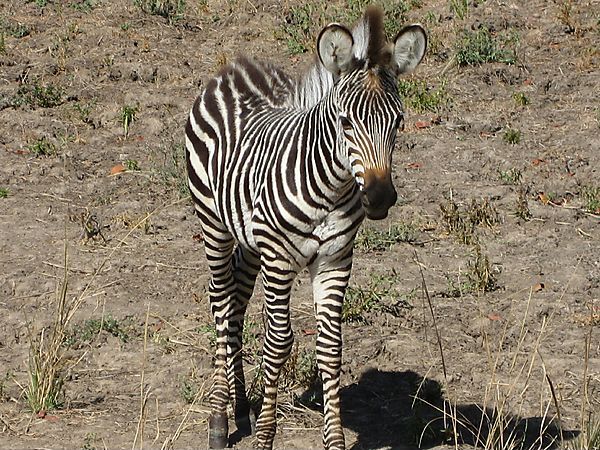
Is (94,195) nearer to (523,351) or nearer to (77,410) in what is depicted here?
(77,410)

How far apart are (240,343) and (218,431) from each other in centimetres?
58

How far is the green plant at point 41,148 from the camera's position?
1077 cm

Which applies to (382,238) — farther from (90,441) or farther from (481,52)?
(481,52)

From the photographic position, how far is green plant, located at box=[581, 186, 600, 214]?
31.0 feet

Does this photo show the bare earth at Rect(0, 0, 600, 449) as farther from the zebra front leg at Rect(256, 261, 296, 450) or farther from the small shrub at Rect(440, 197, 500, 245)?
the zebra front leg at Rect(256, 261, 296, 450)

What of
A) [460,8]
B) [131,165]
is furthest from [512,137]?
[131,165]

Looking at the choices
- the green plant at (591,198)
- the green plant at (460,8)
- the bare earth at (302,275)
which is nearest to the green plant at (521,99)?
the bare earth at (302,275)

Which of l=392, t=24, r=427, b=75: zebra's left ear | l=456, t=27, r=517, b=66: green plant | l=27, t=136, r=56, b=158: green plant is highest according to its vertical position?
l=456, t=27, r=517, b=66: green plant

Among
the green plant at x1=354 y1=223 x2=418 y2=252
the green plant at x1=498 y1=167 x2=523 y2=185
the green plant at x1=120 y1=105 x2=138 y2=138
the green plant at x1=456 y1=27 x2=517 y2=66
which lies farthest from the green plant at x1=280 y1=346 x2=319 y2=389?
the green plant at x1=456 y1=27 x2=517 y2=66

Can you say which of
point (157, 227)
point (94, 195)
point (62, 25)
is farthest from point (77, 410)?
point (62, 25)

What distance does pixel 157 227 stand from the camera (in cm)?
950

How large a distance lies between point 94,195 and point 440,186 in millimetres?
3167

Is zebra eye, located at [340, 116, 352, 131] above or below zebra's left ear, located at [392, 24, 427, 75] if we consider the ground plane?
below

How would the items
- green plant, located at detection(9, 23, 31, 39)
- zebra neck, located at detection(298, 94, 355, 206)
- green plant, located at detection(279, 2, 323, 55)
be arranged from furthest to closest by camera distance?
green plant, located at detection(9, 23, 31, 39), green plant, located at detection(279, 2, 323, 55), zebra neck, located at detection(298, 94, 355, 206)
